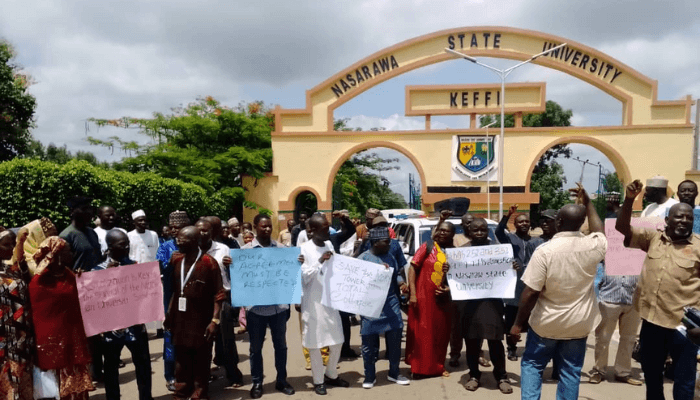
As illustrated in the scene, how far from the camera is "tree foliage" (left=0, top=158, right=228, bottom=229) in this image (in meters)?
9.38

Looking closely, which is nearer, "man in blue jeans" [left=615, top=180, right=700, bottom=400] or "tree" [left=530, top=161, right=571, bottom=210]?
"man in blue jeans" [left=615, top=180, right=700, bottom=400]

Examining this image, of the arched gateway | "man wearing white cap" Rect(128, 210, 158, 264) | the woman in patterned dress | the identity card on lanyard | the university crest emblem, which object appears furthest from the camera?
the university crest emblem

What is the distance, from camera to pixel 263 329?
461cm

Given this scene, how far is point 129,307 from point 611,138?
68.7 feet

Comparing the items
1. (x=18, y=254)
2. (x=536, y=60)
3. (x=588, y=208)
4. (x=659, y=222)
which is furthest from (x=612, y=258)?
(x=536, y=60)

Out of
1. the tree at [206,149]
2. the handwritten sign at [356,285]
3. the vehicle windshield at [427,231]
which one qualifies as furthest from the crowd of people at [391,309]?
the tree at [206,149]

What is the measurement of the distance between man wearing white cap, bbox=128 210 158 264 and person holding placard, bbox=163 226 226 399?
3031mm

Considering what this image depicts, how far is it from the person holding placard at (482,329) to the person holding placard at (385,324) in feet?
2.25

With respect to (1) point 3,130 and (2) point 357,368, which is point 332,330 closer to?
(2) point 357,368

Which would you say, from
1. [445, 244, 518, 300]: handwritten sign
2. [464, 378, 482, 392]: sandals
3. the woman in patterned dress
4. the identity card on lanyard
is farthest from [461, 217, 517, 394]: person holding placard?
the woman in patterned dress

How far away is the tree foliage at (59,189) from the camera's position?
938cm

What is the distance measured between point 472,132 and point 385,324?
55.6ft

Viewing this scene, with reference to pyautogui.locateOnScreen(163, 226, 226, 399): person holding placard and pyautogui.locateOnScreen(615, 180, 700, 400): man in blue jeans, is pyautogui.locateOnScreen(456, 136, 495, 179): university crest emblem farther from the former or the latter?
pyautogui.locateOnScreen(163, 226, 226, 399): person holding placard

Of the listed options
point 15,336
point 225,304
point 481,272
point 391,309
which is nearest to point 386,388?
point 391,309
